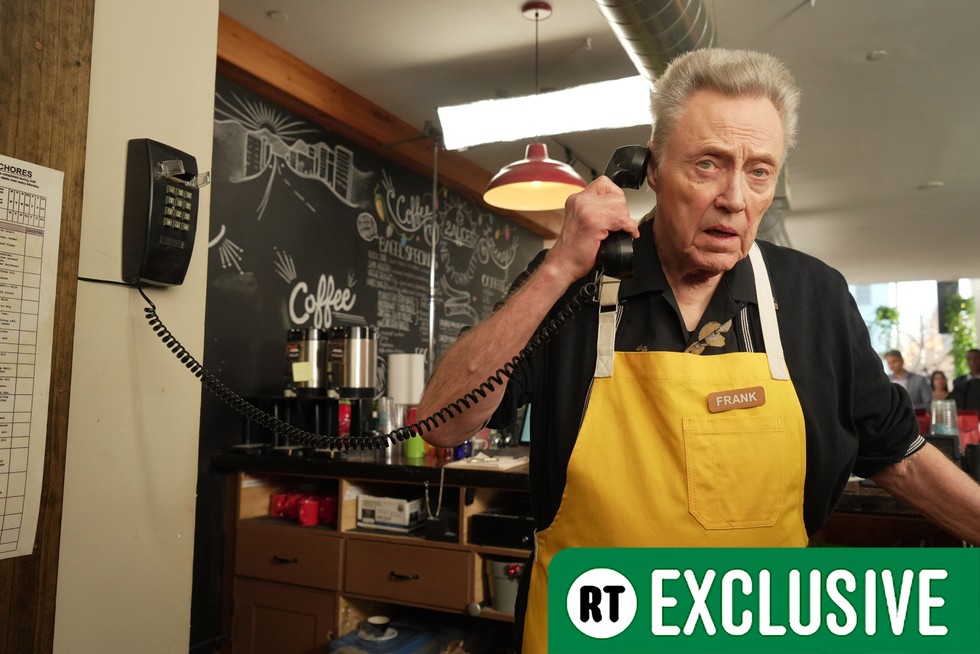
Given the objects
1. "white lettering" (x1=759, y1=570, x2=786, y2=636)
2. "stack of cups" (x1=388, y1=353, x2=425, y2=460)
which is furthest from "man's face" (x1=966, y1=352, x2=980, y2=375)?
"white lettering" (x1=759, y1=570, x2=786, y2=636)

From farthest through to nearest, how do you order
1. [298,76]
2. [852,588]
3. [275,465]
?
[298,76] < [275,465] < [852,588]

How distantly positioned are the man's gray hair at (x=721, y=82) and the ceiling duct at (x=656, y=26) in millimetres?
1543

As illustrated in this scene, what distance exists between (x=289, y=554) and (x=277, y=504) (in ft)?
1.11

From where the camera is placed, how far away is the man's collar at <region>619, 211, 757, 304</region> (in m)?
1.25

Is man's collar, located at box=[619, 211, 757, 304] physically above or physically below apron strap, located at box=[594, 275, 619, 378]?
above

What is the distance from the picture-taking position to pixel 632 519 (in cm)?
113

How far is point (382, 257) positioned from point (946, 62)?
364 cm

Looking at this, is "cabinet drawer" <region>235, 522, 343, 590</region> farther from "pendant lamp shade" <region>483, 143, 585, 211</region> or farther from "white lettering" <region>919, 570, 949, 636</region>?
"white lettering" <region>919, 570, 949, 636</region>

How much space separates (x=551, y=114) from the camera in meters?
3.58

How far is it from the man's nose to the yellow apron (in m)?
0.24

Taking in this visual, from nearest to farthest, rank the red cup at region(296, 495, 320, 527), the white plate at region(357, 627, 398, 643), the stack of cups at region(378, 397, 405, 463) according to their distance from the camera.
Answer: the white plate at region(357, 627, 398, 643)
the red cup at region(296, 495, 320, 527)
the stack of cups at region(378, 397, 405, 463)

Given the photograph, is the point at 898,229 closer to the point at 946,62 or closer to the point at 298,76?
the point at 946,62

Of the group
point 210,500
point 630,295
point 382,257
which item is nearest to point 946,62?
point 382,257

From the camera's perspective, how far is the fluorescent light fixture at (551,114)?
3.38 m
